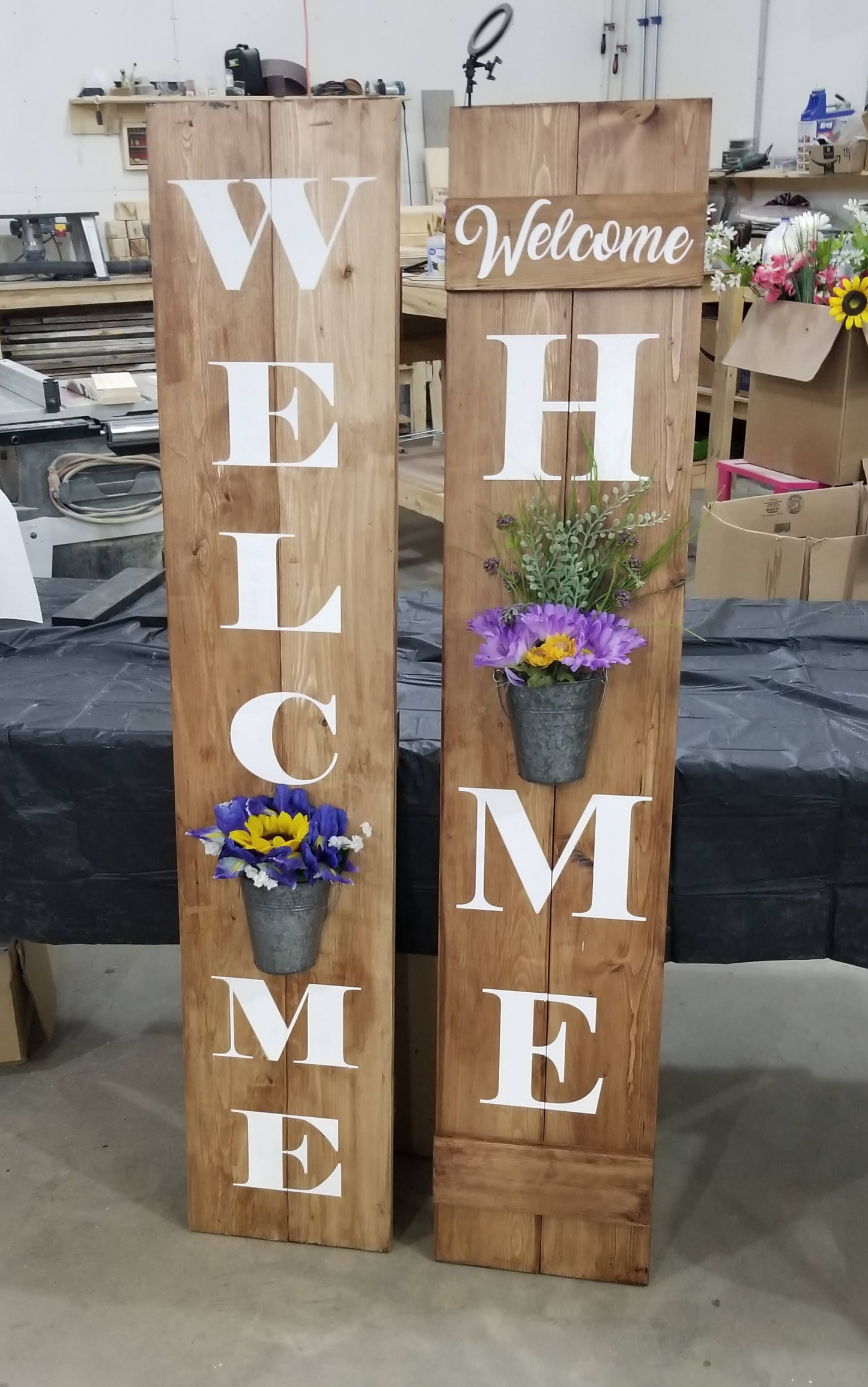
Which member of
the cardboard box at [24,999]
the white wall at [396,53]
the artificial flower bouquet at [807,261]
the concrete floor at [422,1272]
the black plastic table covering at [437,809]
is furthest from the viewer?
the white wall at [396,53]

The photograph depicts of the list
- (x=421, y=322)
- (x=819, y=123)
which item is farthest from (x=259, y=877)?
(x=819, y=123)

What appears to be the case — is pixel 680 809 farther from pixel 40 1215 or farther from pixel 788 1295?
pixel 40 1215

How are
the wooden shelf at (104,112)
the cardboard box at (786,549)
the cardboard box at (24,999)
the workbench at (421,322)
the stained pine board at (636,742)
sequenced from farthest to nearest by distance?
the wooden shelf at (104,112), the workbench at (421,322), the cardboard box at (786,549), the cardboard box at (24,999), the stained pine board at (636,742)

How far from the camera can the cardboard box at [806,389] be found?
351 centimetres

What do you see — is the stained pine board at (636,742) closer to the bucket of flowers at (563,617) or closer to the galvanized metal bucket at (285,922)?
the bucket of flowers at (563,617)

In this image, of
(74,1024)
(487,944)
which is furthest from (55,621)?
(487,944)

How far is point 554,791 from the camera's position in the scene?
67.2 inches

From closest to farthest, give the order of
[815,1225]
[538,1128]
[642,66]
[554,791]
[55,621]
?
[554,791]
[538,1128]
[815,1225]
[55,621]
[642,66]

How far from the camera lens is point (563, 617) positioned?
1519 mm

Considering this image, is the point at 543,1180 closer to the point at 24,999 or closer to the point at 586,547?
the point at 586,547

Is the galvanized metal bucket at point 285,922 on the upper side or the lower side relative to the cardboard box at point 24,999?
upper

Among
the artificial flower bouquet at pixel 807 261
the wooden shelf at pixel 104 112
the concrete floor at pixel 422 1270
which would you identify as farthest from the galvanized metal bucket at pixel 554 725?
the wooden shelf at pixel 104 112

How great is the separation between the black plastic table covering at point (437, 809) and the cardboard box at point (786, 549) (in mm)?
962

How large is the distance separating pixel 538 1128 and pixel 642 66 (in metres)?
6.58
